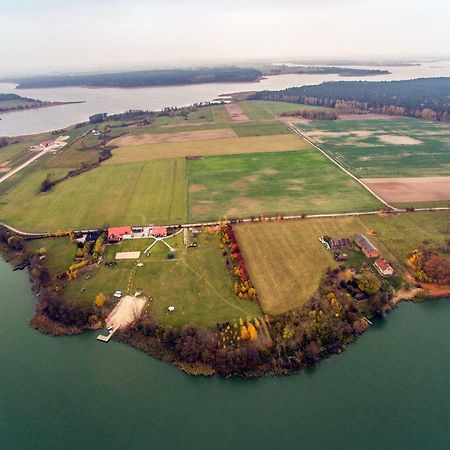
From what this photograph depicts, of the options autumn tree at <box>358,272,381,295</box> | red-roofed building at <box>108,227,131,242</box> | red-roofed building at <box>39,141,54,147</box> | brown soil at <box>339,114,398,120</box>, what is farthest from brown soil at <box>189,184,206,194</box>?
brown soil at <box>339,114,398,120</box>

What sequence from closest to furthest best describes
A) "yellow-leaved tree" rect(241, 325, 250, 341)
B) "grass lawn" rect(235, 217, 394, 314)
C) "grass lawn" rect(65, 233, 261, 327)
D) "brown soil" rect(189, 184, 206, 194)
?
"yellow-leaved tree" rect(241, 325, 250, 341), "grass lawn" rect(65, 233, 261, 327), "grass lawn" rect(235, 217, 394, 314), "brown soil" rect(189, 184, 206, 194)

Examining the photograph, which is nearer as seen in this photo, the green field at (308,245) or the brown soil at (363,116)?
the green field at (308,245)

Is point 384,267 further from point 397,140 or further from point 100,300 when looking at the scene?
Result: point 397,140

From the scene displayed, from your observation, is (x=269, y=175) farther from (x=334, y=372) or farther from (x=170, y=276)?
(x=334, y=372)

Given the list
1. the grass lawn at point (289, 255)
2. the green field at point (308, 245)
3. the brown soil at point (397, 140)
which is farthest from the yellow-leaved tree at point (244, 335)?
the brown soil at point (397, 140)

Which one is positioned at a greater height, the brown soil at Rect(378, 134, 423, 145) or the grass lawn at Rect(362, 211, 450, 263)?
the brown soil at Rect(378, 134, 423, 145)

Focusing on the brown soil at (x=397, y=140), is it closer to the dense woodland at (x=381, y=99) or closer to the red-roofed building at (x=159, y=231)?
the dense woodland at (x=381, y=99)

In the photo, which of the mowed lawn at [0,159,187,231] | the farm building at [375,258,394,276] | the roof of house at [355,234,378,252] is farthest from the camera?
the mowed lawn at [0,159,187,231]

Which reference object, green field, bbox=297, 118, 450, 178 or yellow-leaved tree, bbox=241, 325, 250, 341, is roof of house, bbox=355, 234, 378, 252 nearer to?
yellow-leaved tree, bbox=241, 325, 250, 341
